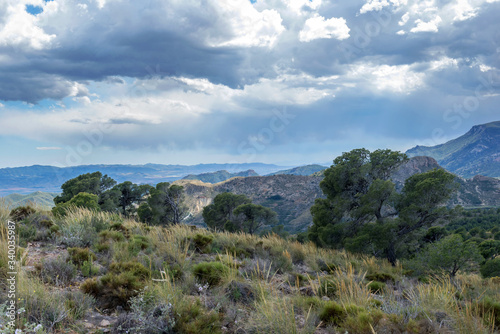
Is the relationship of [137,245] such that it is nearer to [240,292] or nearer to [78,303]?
[78,303]

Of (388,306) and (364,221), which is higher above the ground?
(388,306)

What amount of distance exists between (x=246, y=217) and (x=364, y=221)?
86.3 feet

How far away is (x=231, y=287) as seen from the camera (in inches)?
196

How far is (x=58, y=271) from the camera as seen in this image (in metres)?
4.98

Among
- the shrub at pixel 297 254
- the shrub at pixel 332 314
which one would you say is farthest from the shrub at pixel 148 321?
the shrub at pixel 297 254

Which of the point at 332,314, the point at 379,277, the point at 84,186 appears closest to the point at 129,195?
the point at 84,186

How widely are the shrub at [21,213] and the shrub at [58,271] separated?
182 inches

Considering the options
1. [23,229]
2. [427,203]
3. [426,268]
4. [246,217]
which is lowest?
[246,217]

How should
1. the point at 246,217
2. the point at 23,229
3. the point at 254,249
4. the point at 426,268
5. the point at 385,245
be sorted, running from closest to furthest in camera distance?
the point at 23,229 → the point at 254,249 → the point at 426,268 → the point at 385,245 → the point at 246,217

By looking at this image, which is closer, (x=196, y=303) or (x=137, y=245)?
(x=196, y=303)

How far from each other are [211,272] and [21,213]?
7546mm

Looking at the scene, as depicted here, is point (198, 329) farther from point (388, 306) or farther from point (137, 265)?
point (388, 306)

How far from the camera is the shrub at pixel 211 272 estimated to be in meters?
5.39

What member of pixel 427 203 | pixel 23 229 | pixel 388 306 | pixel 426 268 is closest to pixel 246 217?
pixel 427 203
